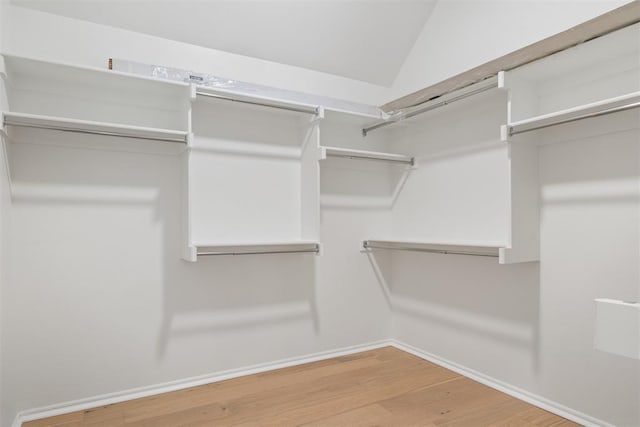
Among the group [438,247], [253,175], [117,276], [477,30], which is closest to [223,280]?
[117,276]

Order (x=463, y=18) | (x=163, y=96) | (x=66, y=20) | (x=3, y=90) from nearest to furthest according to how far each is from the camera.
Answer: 1. (x=3, y=90)
2. (x=66, y=20)
3. (x=163, y=96)
4. (x=463, y=18)

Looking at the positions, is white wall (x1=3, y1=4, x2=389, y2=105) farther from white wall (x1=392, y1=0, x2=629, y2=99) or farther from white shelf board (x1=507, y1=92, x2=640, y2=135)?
white shelf board (x1=507, y1=92, x2=640, y2=135)

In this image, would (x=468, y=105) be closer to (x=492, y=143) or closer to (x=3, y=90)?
(x=492, y=143)

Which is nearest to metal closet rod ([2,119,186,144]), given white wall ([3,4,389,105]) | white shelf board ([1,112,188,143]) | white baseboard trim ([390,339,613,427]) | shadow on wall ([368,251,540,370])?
white shelf board ([1,112,188,143])

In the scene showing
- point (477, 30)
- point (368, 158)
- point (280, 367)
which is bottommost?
point (280, 367)

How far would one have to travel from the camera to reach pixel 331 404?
2.22 meters

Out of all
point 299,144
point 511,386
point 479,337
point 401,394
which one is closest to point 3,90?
point 299,144

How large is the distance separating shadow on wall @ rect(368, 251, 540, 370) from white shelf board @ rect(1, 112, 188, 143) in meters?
1.75

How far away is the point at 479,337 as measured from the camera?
2.58m

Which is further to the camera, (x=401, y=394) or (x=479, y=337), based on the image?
(x=479, y=337)

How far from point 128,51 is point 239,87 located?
658 millimetres

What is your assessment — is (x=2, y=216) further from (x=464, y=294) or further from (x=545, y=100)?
(x=545, y=100)

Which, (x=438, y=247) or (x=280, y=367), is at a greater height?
(x=438, y=247)

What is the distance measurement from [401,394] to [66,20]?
2794 millimetres
